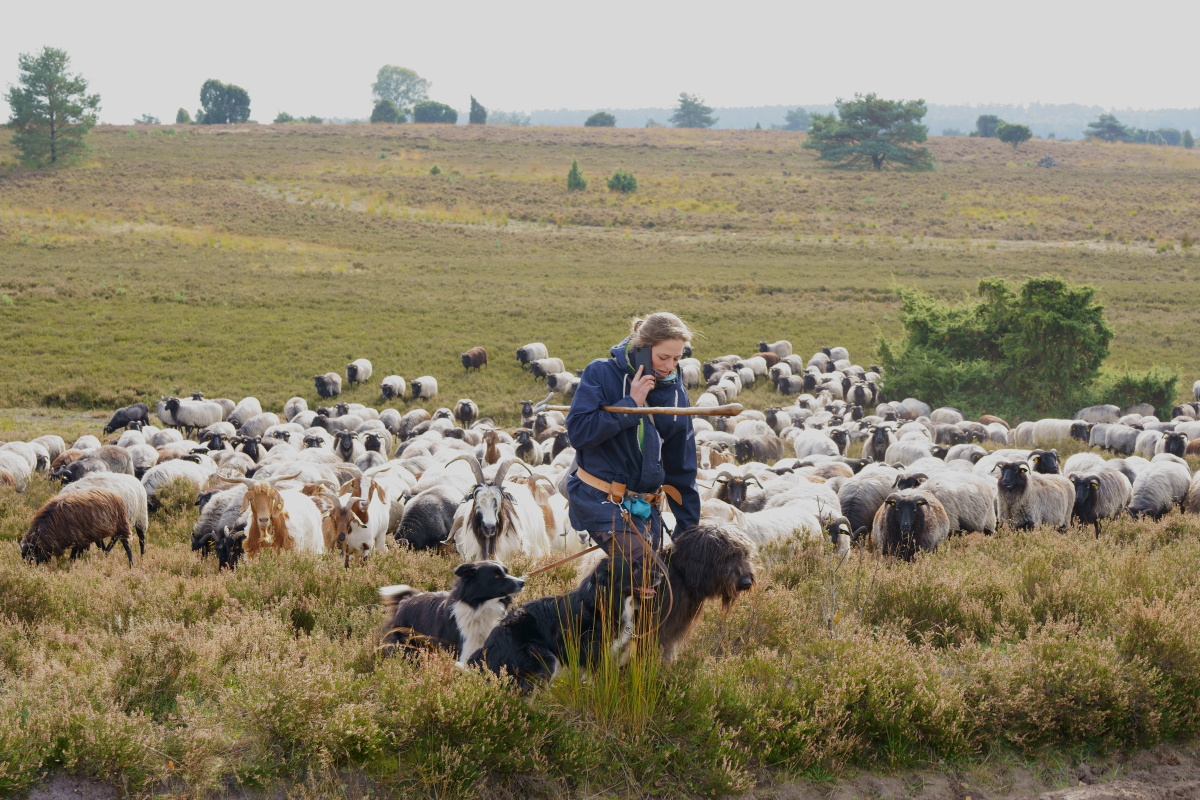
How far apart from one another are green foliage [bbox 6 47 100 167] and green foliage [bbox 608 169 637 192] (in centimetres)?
3983

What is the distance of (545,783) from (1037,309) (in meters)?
20.9

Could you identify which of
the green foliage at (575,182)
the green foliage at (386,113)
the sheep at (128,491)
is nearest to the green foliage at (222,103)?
the green foliage at (386,113)

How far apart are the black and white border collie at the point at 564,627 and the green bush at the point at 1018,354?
65.7 feet

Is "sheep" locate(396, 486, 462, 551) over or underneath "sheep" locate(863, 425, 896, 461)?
over

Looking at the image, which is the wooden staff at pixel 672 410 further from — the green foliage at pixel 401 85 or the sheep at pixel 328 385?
the green foliage at pixel 401 85

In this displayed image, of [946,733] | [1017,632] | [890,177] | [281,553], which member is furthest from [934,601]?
[890,177]

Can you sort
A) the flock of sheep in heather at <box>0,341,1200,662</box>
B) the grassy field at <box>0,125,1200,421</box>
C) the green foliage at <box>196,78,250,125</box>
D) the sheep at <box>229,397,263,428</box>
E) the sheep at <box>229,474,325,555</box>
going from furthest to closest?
the green foliage at <box>196,78,250,125</box>
the grassy field at <box>0,125,1200,421</box>
the sheep at <box>229,397,263,428</box>
the flock of sheep in heather at <box>0,341,1200,662</box>
the sheep at <box>229,474,325,555</box>

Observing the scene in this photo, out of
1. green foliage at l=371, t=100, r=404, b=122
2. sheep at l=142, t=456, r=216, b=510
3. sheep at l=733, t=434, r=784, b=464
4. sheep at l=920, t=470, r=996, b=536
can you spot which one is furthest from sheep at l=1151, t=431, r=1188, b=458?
green foliage at l=371, t=100, r=404, b=122

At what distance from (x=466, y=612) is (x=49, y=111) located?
7474cm

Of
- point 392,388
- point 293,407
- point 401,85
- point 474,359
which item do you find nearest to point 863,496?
point 293,407

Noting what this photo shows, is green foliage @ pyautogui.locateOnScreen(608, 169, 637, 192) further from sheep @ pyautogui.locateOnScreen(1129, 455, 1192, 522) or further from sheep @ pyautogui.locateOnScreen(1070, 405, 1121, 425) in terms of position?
sheep @ pyautogui.locateOnScreen(1129, 455, 1192, 522)

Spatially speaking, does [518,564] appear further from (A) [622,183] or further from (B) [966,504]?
(A) [622,183]

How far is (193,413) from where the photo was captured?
21.0 m

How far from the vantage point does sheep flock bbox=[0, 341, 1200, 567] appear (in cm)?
934
